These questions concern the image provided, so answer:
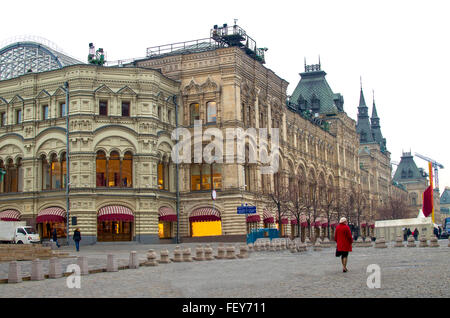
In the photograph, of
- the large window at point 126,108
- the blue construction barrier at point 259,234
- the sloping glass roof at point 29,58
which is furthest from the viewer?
the sloping glass roof at point 29,58

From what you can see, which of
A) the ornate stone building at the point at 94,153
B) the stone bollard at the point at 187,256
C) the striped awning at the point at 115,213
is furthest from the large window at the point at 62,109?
the stone bollard at the point at 187,256

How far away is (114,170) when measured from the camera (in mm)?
56125

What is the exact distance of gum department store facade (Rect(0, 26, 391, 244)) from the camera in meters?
55.1

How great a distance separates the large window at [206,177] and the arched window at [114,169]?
8.36 m

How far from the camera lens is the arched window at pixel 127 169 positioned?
185ft

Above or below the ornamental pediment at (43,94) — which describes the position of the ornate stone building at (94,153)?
below

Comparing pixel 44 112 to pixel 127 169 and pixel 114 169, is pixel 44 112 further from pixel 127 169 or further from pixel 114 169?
pixel 127 169

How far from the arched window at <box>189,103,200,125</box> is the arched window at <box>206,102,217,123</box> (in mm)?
1123

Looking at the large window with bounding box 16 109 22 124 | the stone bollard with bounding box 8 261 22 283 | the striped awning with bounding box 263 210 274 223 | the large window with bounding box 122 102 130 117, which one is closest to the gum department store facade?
the large window with bounding box 122 102 130 117

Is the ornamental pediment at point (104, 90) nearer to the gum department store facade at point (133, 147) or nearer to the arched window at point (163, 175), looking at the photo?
the gum department store facade at point (133, 147)

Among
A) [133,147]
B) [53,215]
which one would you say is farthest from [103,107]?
[53,215]

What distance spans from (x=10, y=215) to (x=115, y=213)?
10.8 meters

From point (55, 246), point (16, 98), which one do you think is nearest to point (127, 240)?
point (55, 246)
